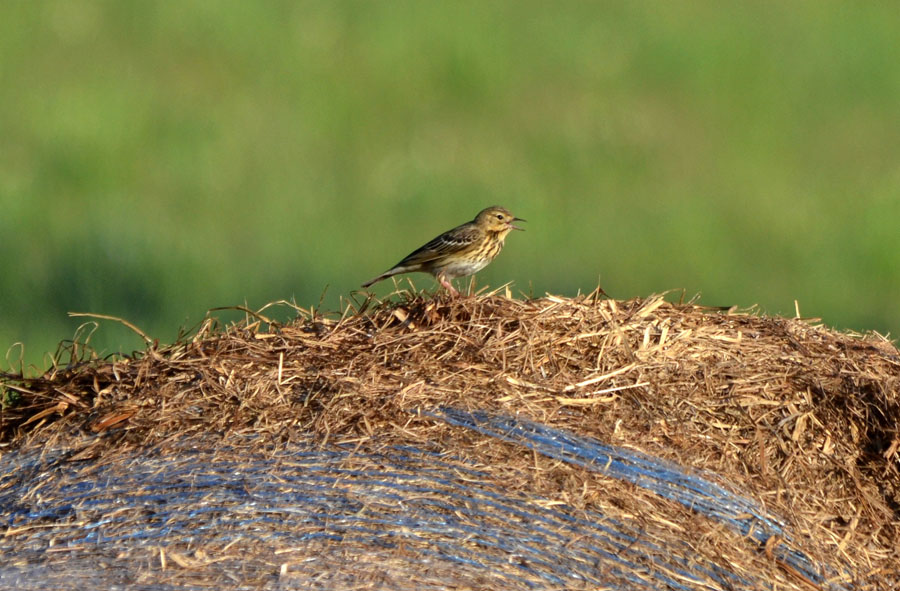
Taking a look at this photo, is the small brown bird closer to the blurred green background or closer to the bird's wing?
the bird's wing

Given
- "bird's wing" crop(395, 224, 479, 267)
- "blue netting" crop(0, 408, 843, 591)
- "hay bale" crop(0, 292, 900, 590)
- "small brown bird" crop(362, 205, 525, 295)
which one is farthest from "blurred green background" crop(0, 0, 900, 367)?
"blue netting" crop(0, 408, 843, 591)

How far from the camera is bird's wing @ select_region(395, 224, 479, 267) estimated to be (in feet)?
34.0

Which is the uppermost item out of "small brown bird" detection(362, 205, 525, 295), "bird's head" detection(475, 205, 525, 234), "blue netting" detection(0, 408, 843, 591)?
"blue netting" detection(0, 408, 843, 591)

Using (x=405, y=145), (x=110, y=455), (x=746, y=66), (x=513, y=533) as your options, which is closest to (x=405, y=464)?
(x=513, y=533)

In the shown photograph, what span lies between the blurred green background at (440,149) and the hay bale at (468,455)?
763 cm

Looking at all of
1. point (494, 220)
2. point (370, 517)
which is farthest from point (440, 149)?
point (370, 517)

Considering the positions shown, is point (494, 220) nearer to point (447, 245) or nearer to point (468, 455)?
point (447, 245)

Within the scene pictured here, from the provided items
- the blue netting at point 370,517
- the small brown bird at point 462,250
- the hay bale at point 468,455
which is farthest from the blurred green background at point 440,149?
the blue netting at point 370,517

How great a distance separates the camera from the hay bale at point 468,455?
5.45 metres

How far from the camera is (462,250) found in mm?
10398

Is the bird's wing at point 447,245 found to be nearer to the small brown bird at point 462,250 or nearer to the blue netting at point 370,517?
the small brown bird at point 462,250

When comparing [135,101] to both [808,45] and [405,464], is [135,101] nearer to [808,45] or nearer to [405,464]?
[808,45]

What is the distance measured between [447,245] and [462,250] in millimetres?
112

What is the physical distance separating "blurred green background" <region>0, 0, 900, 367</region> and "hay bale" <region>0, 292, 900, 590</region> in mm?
7631
